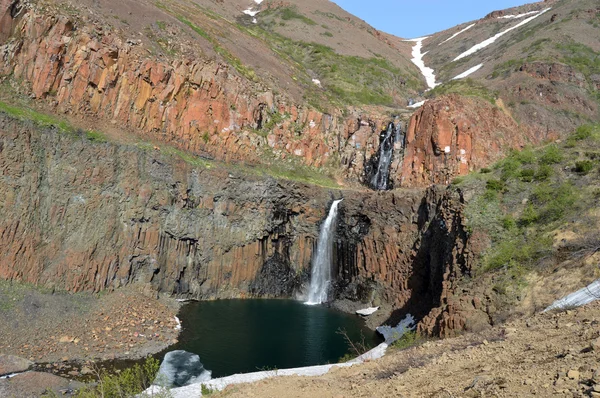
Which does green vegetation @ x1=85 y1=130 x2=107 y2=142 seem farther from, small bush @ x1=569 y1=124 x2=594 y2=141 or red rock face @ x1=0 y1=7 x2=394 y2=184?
small bush @ x1=569 y1=124 x2=594 y2=141

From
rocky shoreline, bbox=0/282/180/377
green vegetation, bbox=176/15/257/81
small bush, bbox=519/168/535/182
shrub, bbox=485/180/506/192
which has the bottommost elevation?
rocky shoreline, bbox=0/282/180/377

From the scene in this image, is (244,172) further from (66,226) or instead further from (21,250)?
(21,250)

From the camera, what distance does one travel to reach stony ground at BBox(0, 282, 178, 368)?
23531 mm

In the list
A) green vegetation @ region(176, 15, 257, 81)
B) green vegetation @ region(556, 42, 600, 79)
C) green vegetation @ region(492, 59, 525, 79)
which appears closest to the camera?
green vegetation @ region(176, 15, 257, 81)

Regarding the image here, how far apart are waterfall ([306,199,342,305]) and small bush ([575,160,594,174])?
68.8 ft

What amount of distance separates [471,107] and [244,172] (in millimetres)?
27550

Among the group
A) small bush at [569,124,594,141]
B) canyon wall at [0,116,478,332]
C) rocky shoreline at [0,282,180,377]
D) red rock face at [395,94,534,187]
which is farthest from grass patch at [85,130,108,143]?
small bush at [569,124,594,141]

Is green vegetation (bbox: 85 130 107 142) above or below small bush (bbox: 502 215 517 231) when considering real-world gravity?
above

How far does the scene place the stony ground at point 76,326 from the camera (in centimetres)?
2353

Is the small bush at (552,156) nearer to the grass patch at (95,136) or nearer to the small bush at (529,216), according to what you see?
the small bush at (529,216)

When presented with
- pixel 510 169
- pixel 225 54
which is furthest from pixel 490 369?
pixel 225 54

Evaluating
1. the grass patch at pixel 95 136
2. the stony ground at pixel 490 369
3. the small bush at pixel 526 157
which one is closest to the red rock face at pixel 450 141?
the small bush at pixel 526 157

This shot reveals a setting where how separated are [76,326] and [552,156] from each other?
2927 centimetres

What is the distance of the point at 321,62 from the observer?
7644 centimetres
